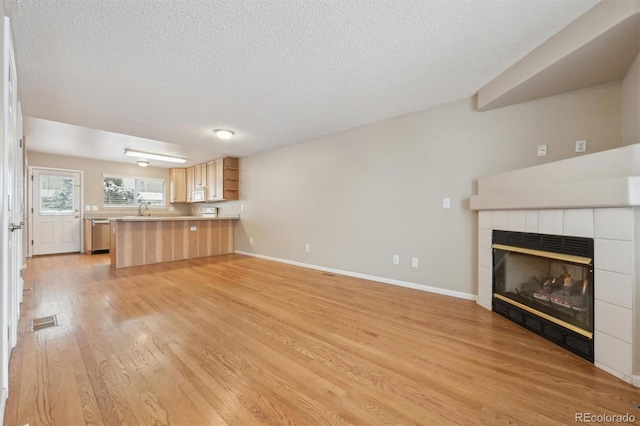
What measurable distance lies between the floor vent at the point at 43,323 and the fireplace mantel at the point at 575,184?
4.43 m

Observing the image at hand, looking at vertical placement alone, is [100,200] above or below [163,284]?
above

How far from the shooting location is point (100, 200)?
6711 millimetres

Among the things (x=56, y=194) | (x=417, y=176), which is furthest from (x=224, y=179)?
(x=417, y=176)

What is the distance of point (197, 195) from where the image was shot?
23.0 feet

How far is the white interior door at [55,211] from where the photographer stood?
5.79 m

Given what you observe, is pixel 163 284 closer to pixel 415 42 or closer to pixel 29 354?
pixel 29 354

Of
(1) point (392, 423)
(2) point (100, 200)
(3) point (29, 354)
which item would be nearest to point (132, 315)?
(3) point (29, 354)

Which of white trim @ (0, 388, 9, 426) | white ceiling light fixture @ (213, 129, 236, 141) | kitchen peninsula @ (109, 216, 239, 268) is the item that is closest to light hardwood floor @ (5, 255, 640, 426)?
white trim @ (0, 388, 9, 426)

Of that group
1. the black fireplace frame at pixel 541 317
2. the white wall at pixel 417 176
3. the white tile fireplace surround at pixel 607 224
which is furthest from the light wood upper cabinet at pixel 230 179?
the white tile fireplace surround at pixel 607 224

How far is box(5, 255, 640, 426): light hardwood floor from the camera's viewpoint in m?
1.31

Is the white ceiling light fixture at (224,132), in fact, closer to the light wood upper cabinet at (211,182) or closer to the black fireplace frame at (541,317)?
the light wood upper cabinet at (211,182)

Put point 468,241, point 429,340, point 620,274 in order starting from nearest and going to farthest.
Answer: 1. point 620,274
2. point 429,340
3. point 468,241

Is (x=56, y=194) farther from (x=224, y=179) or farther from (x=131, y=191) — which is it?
(x=224, y=179)

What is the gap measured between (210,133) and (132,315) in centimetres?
302
